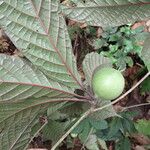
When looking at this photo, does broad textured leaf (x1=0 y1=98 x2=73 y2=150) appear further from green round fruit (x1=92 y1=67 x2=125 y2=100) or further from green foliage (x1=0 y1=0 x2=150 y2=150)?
green round fruit (x1=92 y1=67 x2=125 y2=100)

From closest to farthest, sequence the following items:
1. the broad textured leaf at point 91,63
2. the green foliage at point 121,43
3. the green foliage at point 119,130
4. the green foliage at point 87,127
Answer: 1. the broad textured leaf at point 91,63
2. the green foliage at point 87,127
3. the green foliage at point 119,130
4. the green foliage at point 121,43

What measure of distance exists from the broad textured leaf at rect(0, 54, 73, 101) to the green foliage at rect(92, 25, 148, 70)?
160cm

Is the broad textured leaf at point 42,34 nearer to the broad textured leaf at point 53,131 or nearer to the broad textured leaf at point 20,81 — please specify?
the broad textured leaf at point 20,81

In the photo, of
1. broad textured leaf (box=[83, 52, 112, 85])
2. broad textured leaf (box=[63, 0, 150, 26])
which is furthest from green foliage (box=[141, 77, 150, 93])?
broad textured leaf (box=[63, 0, 150, 26])

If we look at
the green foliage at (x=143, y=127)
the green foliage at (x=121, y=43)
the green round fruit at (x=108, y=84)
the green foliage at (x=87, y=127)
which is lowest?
the green foliage at (x=143, y=127)

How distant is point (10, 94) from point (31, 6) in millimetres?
162

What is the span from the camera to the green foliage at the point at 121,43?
2320 mm

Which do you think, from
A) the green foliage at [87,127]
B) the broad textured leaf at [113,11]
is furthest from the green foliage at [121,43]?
the broad textured leaf at [113,11]

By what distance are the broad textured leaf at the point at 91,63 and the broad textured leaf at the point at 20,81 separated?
14 centimetres

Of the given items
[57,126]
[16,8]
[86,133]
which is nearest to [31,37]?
[16,8]

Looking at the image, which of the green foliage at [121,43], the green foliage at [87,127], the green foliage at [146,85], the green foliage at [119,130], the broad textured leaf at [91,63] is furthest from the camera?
the green foliage at [121,43]

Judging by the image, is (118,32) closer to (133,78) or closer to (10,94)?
(133,78)

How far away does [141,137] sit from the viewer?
232 cm

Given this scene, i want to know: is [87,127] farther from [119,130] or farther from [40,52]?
[40,52]
